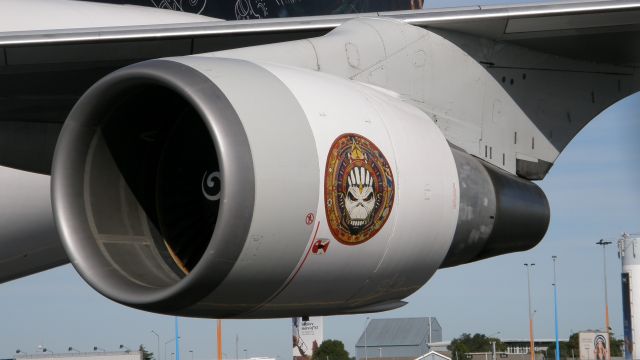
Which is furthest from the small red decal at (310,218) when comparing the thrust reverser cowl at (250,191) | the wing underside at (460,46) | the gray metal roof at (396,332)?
the gray metal roof at (396,332)

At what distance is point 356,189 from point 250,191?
695mm

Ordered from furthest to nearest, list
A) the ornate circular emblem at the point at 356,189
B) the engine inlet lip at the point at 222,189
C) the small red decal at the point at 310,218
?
the ornate circular emblem at the point at 356,189, the small red decal at the point at 310,218, the engine inlet lip at the point at 222,189

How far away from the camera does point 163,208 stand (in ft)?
18.9

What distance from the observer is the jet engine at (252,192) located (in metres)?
4.70

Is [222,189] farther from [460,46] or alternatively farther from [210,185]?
[460,46]

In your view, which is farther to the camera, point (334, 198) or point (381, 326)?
point (381, 326)

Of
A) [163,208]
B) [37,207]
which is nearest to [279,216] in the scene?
[163,208]

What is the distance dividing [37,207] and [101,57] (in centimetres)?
173

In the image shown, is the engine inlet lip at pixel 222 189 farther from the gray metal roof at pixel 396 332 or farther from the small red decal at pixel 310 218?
the gray metal roof at pixel 396 332

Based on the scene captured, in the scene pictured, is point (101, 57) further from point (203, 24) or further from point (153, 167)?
point (153, 167)

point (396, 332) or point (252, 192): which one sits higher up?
point (252, 192)

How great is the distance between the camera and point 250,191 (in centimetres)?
460

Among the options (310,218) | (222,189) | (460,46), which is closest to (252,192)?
(222,189)

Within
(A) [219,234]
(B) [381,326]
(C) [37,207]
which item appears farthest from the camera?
(B) [381,326]
